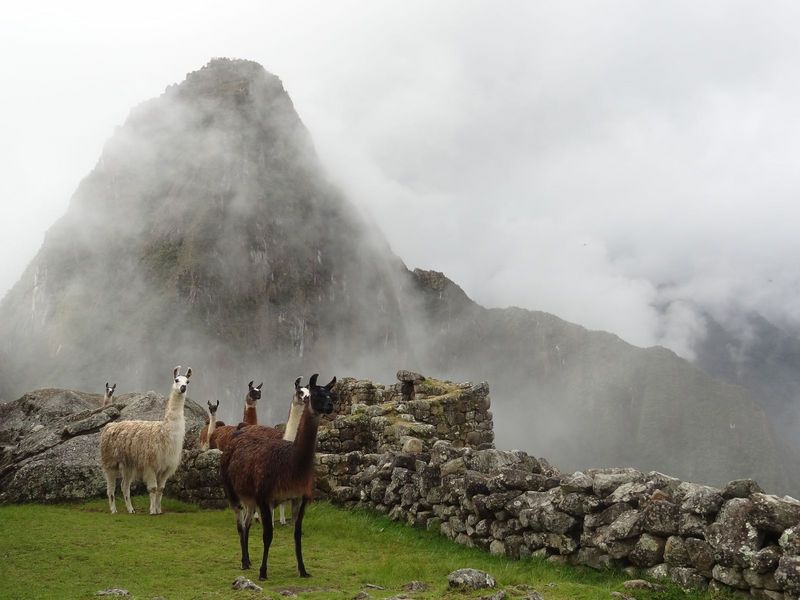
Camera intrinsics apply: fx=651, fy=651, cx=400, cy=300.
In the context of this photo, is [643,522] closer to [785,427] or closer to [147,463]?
[147,463]

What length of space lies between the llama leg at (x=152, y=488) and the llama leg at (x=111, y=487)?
902mm

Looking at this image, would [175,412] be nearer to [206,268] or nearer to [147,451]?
[147,451]

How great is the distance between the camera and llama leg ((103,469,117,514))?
16.0 metres

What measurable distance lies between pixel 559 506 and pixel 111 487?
11.6 metres

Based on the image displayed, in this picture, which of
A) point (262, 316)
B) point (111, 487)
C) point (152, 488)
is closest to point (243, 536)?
point (152, 488)

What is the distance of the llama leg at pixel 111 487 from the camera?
1598 cm

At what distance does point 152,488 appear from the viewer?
15891mm

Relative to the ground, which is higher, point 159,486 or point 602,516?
point 602,516

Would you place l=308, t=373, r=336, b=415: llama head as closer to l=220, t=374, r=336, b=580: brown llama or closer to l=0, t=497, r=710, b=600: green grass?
l=220, t=374, r=336, b=580: brown llama

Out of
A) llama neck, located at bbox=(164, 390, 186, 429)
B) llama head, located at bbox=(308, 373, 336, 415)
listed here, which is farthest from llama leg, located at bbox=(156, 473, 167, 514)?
llama head, located at bbox=(308, 373, 336, 415)

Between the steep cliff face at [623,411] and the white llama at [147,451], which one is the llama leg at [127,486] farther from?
the steep cliff face at [623,411]

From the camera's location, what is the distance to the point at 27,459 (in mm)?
18375

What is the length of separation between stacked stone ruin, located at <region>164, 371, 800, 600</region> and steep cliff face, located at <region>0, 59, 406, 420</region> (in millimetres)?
120006

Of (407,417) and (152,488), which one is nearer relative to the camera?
(152,488)
